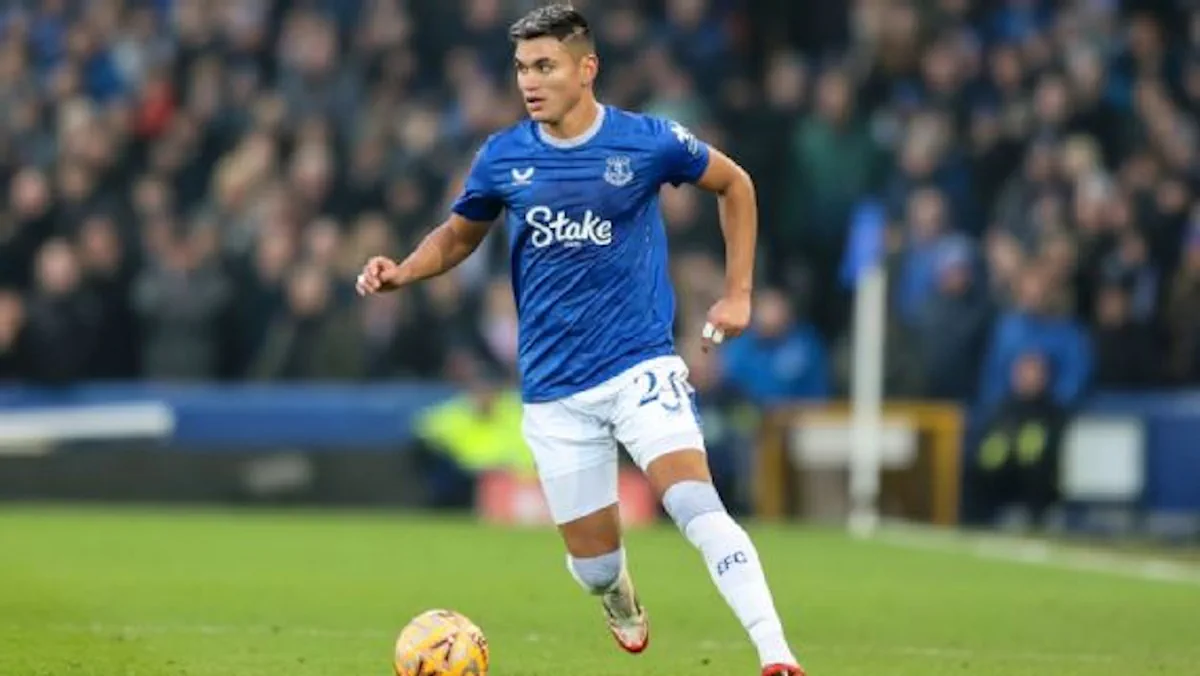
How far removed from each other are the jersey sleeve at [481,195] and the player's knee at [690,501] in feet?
4.50

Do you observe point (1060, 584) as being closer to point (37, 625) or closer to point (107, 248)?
point (37, 625)

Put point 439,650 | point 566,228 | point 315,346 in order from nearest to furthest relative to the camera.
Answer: point 439,650
point 566,228
point 315,346

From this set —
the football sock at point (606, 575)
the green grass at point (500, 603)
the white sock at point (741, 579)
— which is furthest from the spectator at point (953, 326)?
the white sock at point (741, 579)

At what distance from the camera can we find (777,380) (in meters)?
23.0

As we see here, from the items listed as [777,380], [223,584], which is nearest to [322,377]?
[777,380]

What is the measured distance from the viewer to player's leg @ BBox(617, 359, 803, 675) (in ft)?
32.0

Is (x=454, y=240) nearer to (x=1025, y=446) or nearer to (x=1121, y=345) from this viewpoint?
(x=1025, y=446)

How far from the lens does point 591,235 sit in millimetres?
10516

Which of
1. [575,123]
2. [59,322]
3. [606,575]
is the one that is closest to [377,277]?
[575,123]

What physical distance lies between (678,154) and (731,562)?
161 cm

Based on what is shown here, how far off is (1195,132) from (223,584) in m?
11.7

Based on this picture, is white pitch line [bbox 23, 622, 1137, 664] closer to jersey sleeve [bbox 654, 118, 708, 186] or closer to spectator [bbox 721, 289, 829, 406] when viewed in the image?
jersey sleeve [bbox 654, 118, 708, 186]

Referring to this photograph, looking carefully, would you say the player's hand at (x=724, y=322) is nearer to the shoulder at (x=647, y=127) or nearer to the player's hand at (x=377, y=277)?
the shoulder at (x=647, y=127)

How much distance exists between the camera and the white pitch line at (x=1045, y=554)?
18523 mm
